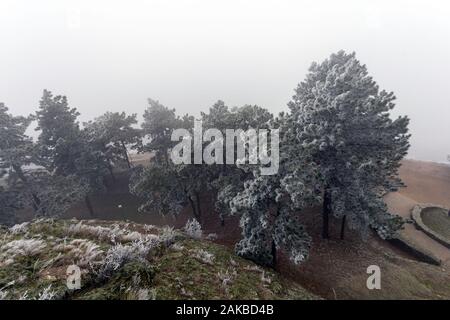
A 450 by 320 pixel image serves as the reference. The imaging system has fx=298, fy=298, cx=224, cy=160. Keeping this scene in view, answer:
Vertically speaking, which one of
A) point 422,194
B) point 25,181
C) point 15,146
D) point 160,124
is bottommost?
point 422,194

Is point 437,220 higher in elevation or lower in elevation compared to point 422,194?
lower

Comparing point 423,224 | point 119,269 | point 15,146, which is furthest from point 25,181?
point 423,224

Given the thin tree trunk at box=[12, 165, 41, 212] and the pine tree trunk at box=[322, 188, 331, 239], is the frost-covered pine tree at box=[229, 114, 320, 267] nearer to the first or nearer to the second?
the pine tree trunk at box=[322, 188, 331, 239]

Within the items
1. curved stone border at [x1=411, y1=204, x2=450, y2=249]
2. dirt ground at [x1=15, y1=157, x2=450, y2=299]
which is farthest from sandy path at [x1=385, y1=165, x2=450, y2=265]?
curved stone border at [x1=411, y1=204, x2=450, y2=249]

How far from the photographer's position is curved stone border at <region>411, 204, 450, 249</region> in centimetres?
2745

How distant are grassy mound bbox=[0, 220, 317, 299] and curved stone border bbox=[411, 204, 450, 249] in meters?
20.8

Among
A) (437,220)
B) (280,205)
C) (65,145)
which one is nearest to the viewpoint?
(280,205)

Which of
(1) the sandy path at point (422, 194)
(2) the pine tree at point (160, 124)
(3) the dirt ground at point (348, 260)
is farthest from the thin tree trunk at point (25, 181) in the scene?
(1) the sandy path at point (422, 194)

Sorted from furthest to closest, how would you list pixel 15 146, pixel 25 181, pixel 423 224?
pixel 25 181, pixel 15 146, pixel 423 224

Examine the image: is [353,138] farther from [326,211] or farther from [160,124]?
[160,124]

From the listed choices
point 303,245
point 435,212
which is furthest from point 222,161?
point 435,212

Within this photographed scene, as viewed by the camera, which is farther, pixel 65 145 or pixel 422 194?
pixel 422 194

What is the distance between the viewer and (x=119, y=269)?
10273 millimetres

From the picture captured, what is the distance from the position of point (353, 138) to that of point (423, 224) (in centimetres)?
1649
